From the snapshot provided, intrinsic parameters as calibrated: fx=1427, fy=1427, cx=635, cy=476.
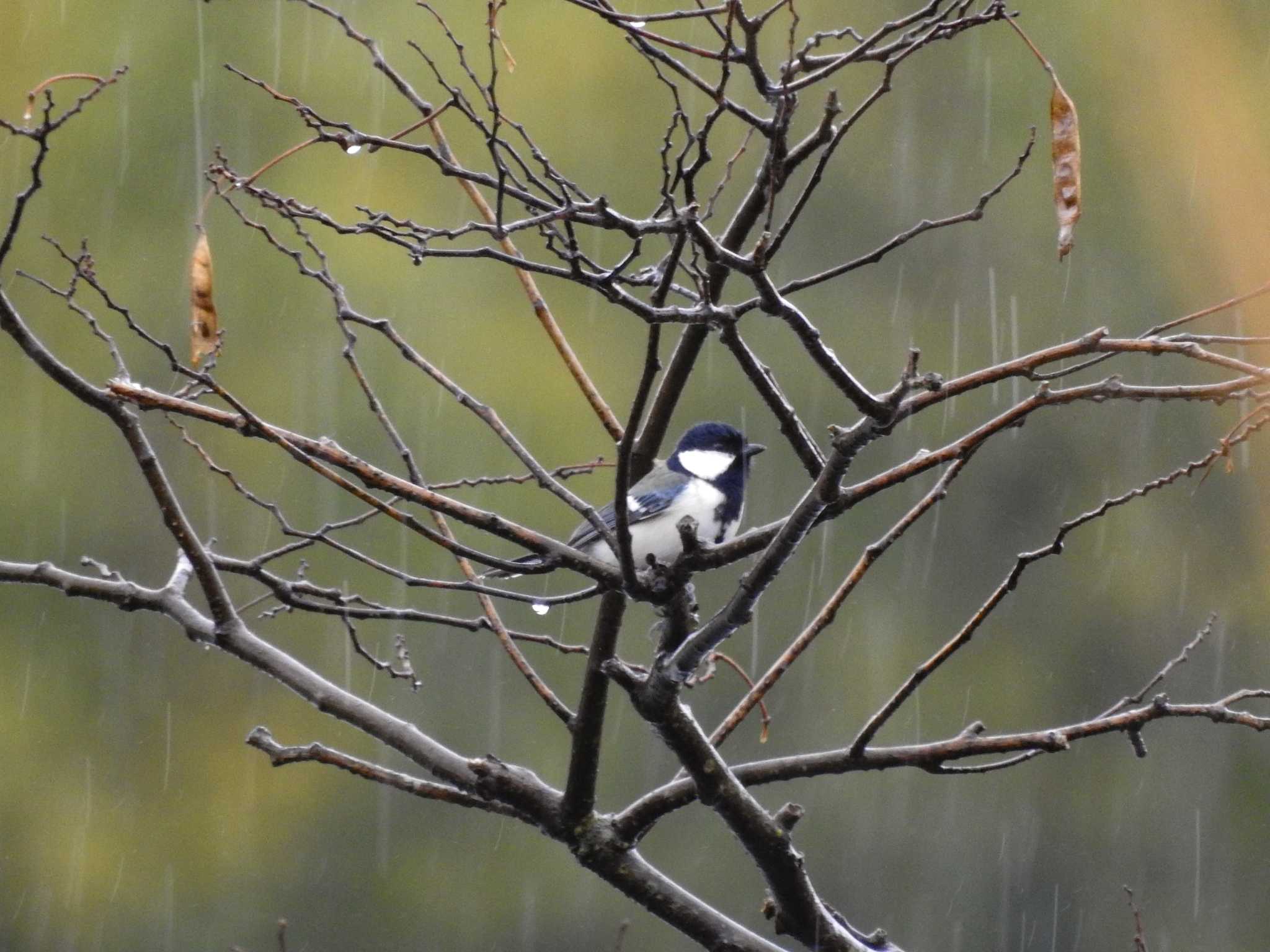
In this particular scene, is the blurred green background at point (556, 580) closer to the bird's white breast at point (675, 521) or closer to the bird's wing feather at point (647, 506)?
the bird's wing feather at point (647, 506)

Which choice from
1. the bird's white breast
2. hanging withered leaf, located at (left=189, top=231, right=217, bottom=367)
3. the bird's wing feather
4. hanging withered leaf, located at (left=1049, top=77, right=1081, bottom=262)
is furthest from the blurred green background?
hanging withered leaf, located at (left=1049, top=77, right=1081, bottom=262)

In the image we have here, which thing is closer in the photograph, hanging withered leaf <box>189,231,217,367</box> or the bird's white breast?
hanging withered leaf <box>189,231,217,367</box>

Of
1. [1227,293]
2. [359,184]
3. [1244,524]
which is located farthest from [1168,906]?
[359,184]

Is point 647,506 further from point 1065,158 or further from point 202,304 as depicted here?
point 1065,158

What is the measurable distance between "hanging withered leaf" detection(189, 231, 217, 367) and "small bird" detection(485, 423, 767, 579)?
1675mm

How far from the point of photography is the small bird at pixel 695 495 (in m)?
3.73

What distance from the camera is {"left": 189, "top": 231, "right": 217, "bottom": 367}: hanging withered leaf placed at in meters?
1.95

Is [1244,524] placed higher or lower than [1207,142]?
lower

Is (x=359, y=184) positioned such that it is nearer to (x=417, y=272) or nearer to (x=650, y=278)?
(x=417, y=272)

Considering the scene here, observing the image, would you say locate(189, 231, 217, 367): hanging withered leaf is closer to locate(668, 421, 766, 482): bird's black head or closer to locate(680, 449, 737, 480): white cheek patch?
locate(668, 421, 766, 482): bird's black head

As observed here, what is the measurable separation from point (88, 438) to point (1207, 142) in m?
7.87

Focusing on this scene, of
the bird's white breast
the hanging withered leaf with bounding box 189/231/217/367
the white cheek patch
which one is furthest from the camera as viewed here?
the white cheek patch

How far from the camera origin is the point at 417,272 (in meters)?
9.65

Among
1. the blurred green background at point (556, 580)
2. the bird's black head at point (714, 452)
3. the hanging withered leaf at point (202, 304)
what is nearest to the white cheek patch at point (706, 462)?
the bird's black head at point (714, 452)
